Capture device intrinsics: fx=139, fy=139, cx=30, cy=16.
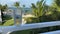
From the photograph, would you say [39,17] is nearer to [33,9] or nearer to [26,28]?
[33,9]

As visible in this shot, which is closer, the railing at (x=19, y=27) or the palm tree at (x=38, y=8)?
the railing at (x=19, y=27)

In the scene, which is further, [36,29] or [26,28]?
[36,29]

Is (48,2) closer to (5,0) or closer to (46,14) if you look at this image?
(46,14)

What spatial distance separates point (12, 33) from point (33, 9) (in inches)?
204

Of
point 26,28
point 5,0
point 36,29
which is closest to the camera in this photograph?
point 26,28

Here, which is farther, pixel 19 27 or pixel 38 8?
pixel 38 8

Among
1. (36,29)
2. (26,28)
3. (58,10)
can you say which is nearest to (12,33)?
(26,28)

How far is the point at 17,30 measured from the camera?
253 centimetres

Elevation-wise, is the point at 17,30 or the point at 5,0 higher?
the point at 5,0

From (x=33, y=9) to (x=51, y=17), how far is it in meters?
1.06

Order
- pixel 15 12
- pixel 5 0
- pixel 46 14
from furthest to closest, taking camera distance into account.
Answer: pixel 46 14 → pixel 5 0 → pixel 15 12

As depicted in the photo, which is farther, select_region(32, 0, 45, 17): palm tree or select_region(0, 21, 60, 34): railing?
select_region(32, 0, 45, 17): palm tree

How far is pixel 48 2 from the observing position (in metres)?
7.48

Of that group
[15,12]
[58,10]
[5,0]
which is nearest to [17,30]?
[15,12]
